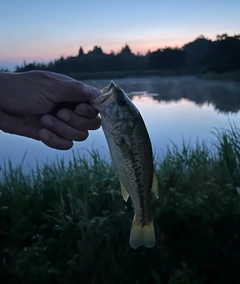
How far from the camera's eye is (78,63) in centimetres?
516

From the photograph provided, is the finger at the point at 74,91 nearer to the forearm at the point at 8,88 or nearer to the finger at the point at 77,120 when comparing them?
the finger at the point at 77,120

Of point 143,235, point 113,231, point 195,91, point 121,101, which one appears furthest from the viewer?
point 195,91

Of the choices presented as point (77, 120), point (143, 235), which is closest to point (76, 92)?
point (77, 120)

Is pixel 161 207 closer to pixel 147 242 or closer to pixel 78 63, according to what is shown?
pixel 147 242

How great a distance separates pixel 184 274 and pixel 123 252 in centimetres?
Result: 46

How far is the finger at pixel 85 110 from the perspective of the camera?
176cm

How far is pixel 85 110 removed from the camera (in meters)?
1.77

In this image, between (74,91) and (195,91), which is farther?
(195,91)

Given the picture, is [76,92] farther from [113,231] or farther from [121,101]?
[113,231]

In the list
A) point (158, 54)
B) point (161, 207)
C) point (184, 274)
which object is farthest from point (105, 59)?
point (184, 274)

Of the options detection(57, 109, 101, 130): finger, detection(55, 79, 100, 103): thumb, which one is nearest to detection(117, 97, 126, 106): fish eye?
detection(55, 79, 100, 103): thumb

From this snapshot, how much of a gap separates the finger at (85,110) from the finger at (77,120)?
28mm

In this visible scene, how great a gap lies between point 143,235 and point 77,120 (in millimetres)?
547

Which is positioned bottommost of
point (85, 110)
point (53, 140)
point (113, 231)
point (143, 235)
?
point (113, 231)
